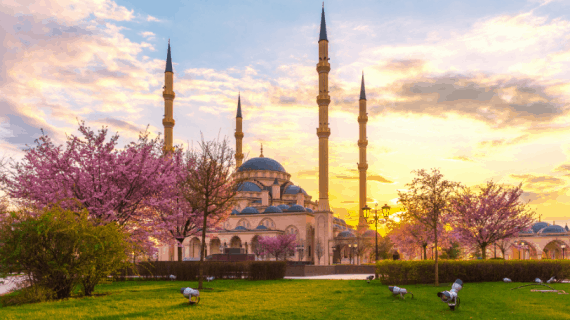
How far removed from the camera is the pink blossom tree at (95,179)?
2031 centimetres

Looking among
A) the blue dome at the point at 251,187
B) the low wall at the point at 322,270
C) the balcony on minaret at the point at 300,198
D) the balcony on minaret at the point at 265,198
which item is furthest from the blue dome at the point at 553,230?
the blue dome at the point at 251,187

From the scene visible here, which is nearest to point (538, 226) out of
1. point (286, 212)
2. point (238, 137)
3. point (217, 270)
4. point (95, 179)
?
point (286, 212)

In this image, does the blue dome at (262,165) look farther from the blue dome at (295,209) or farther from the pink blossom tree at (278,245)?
the pink blossom tree at (278,245)

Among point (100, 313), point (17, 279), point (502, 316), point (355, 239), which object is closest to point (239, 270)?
point (17, 279)

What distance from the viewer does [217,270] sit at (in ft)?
84.5

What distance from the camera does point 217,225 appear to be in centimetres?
2991

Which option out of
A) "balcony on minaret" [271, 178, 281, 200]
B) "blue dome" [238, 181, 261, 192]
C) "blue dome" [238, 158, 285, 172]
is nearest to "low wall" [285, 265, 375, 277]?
"balcony on minaret" [271, 178, 281, 200]

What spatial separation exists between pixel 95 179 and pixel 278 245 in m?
44.4

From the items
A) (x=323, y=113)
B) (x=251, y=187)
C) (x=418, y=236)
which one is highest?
(x=323, y=113)

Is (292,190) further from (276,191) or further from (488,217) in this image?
(488,217)

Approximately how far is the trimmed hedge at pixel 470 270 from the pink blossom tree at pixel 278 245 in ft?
140

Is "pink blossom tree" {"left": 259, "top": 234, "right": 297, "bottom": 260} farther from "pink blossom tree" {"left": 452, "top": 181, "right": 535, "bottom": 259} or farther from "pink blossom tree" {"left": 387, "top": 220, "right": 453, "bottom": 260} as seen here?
"pink blossom tree" {"left": 452, "top": 181, "right": 535, "bottom": 259}

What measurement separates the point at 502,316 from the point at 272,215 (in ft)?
197

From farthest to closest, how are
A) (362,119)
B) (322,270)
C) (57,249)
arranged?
(362,119) → (322,270) → (57,249)
